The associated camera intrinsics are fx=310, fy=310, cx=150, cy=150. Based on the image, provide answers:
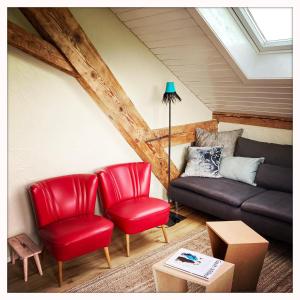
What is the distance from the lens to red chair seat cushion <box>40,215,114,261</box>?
222cm

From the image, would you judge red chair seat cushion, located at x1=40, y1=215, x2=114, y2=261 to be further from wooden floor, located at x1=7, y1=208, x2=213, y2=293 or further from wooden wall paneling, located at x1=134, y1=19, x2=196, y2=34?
wooden wall paneling, located at x1=134, y1=19, x2=196, y2=34

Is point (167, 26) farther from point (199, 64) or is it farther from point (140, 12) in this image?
point (199, 64)

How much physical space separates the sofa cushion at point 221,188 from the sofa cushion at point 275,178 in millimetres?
95

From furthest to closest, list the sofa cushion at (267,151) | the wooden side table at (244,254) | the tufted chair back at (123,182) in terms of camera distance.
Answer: the sofa cushion at (267,151), the tufted chair back at (123,182), the wooden side table at (244,254)

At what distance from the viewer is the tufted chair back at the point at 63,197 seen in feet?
7.92

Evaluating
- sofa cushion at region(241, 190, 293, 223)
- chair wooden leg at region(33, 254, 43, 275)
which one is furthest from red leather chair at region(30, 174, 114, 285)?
sofa cushion at region(241, 190, 293, 223)

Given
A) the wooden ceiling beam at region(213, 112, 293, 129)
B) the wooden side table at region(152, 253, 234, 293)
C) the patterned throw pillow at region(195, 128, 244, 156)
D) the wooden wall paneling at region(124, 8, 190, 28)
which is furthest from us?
the patterned throw pillow at region(195, 128, 244, 156)

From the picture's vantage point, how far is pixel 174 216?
133 inches

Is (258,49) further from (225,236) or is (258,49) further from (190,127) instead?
(225,236)

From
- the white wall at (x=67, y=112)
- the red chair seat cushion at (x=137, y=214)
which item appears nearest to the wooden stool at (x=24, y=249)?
the white wall at (x=67, y=112)

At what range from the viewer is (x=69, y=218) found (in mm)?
2570

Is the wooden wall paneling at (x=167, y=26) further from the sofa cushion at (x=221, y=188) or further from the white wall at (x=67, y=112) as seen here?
the sofa cushion at (x=221, y=188)

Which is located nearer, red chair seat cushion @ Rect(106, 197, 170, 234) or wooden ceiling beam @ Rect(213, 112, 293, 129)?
red chair seat cushion @ Rect(106, 197, 170, 234)

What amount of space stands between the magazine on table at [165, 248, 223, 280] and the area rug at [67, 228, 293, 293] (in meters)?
0.36
